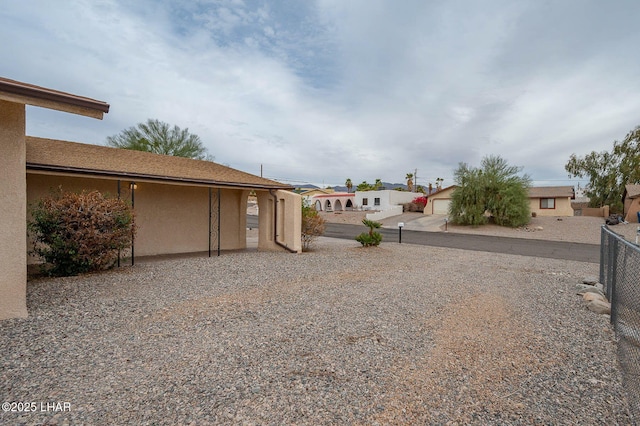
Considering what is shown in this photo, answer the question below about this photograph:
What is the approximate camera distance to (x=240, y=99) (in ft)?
67.6

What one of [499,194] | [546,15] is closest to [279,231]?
[546,15]

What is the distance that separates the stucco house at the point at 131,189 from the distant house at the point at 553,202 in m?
34.4

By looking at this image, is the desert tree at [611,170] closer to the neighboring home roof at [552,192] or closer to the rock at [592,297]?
the neighboring home roof at [552,192]

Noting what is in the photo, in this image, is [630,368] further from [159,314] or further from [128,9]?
[128,9]

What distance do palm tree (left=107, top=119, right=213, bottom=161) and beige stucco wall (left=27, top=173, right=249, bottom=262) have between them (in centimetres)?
1610

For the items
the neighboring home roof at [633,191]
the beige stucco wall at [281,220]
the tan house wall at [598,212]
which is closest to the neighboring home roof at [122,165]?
the beige stucco wall at [281,220]

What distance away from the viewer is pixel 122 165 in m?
9.68

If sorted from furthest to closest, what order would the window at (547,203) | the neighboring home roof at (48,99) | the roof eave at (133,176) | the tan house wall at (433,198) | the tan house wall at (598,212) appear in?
1. the window at (547,203)
2. the tan house wall at (433,198)
3. the tan house wall at (598,212)
4. the roof eave at (133,176)
5. the neighboring home roof at (48,99)

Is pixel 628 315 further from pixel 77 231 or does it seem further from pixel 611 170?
pixel 611 170

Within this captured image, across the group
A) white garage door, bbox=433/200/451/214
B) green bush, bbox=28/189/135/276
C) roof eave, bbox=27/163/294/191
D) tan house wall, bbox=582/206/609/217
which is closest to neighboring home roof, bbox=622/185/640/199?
tan house wall, bbox=582/206/609/217

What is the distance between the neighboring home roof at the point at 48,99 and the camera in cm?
435

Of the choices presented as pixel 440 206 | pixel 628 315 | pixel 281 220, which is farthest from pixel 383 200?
pixel 628 315

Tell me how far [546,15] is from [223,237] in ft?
51.1

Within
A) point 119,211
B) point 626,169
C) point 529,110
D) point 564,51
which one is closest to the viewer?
point 119,211
